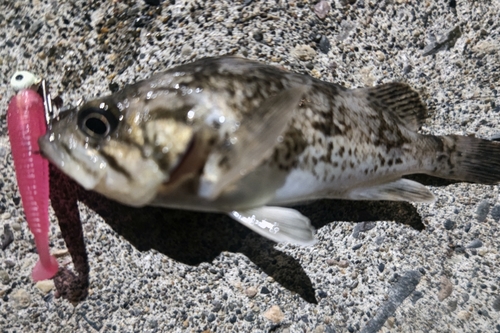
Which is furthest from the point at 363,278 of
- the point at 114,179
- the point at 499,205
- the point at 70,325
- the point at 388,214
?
the point at 70,325

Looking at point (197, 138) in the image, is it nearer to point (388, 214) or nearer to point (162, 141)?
point (162, 141)

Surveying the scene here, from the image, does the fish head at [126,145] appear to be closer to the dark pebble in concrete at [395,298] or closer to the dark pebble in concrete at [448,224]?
the dark pebble in concrete at [395,298]

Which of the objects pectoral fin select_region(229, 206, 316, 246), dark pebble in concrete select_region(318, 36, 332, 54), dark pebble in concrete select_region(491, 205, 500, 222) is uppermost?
dark pebble in concrete select_region(318, 36, 332, 54)

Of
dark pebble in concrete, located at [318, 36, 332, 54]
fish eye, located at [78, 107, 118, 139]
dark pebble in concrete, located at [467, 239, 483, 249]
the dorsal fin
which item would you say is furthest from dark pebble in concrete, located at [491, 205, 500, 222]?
fish eye, located at [78, 107, 118, 139]

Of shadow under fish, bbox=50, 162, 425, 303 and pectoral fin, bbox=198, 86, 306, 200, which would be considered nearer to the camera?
pectoral fin, bbox=198, 86, 306, 200

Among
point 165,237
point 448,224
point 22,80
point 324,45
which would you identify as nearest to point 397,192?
point 448,224

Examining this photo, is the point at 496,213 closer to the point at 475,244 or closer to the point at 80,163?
the point at 475,244

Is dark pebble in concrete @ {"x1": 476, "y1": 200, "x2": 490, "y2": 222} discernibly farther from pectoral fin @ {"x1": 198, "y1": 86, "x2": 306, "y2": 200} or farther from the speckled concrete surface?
pectoral fin @ {"x1": 198, "y1": 86, "x2": 306, "y2": 200}

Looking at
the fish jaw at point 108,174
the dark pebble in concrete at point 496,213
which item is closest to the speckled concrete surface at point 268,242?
the dark pebble in concrete at point 496,213
